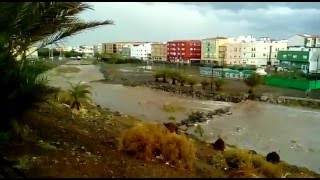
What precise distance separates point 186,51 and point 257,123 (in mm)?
68426

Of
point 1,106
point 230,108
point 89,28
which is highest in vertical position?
point 89,28

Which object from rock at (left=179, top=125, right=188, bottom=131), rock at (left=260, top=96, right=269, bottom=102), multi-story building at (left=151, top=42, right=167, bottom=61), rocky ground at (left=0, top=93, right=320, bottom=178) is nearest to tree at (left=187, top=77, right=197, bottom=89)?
rock at (left=260, top=96, right=269, bottom=102)

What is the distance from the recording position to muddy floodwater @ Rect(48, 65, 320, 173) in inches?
557

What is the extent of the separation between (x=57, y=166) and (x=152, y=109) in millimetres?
18287

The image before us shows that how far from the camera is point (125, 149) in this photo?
22.5ft

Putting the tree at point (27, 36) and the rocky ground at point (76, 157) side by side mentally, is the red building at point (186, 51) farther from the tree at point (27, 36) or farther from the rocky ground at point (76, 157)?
the tree at point (27, 36)

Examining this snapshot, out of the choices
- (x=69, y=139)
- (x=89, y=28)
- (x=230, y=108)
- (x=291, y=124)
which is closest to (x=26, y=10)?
(x=89, y=28)

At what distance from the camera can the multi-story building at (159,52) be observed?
99125 millimetres

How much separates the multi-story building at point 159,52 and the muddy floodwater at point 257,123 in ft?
223

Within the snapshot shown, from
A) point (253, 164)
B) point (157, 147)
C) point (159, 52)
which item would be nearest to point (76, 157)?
point (157, 147)

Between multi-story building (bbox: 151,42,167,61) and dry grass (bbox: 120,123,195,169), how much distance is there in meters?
90.6

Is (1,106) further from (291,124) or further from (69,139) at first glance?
(291,124)

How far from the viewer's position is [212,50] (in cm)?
8206

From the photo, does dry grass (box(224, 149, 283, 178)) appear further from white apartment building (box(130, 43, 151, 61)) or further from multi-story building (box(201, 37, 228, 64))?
white apartment building (box(130, 43, 151, 61))
